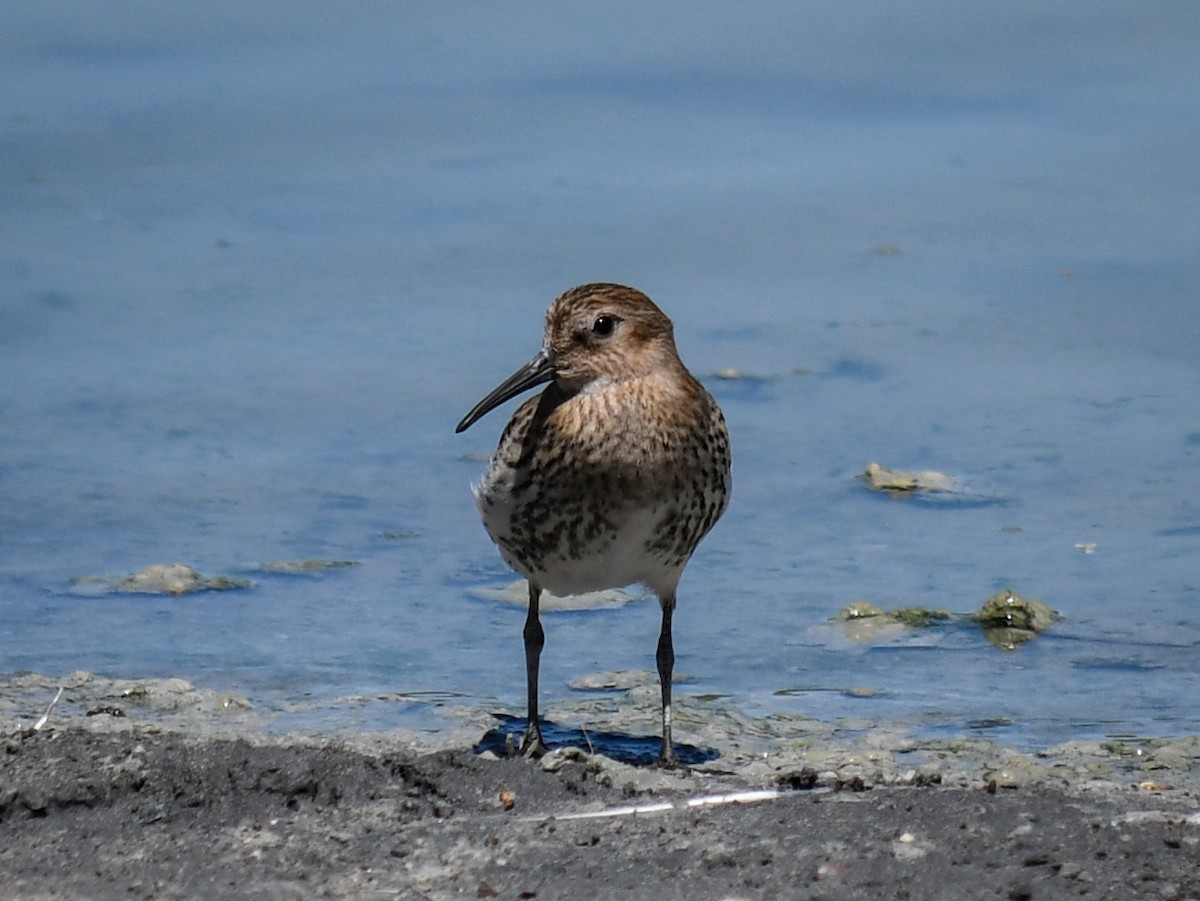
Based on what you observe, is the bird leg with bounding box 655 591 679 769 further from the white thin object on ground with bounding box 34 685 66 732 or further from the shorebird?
the white thin object on ground with bounding box 34 685 66 732

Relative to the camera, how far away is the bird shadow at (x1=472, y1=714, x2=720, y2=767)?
21.7ft

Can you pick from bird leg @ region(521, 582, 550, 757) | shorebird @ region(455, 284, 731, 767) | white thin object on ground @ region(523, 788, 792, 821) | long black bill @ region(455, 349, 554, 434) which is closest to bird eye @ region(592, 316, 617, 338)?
shorebird @ region(455, 284, 731, 767)

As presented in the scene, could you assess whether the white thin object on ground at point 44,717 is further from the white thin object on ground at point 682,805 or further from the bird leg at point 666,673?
the bird leg at point 666,673

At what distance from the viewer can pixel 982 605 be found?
791cm

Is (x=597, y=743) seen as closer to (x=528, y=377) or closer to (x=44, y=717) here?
(x=528, y=377)

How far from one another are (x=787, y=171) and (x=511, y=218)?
158 centimetres

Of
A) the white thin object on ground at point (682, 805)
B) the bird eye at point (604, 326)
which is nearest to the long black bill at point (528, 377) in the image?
the bird eye at point (604, 326)

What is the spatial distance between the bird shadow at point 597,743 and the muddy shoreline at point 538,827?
30 centimetres

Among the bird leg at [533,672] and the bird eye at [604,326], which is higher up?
the bird eye at [604,326]

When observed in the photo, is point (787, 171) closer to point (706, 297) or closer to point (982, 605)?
point (706, 297)

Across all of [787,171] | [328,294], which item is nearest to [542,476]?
[328,294]

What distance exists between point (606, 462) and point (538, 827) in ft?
4.54

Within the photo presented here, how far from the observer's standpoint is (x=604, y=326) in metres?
6.71

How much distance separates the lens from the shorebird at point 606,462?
6488 millimetres
